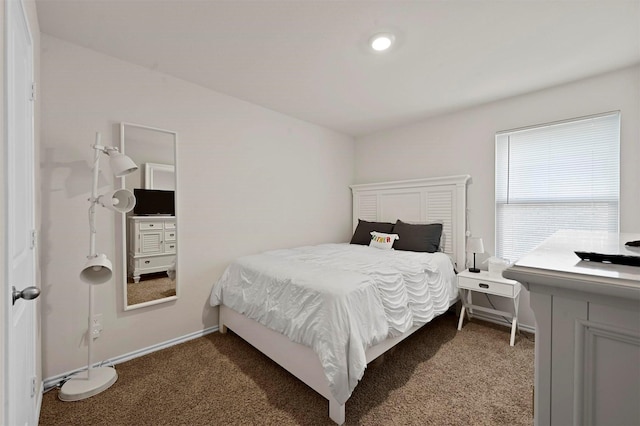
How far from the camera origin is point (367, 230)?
3715 mm

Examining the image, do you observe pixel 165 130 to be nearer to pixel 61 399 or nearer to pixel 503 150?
pixel 61 399

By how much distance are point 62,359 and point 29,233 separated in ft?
3.96

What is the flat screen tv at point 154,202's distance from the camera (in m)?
2.29

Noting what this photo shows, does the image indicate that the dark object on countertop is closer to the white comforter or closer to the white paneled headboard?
the white comforter

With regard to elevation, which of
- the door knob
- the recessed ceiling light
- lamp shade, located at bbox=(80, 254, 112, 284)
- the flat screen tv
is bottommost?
lamp shade, located at bbox=(80, 254, 112, 284)

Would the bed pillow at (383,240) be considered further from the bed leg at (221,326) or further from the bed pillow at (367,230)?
the bed leg at (221,326)

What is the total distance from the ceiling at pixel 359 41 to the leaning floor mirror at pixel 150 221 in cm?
66

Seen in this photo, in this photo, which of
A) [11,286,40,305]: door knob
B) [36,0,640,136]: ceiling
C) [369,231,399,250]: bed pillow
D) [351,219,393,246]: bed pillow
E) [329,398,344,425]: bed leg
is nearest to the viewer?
[11,286,40,305]: door knob

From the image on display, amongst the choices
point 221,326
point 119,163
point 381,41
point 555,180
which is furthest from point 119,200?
point 555,180

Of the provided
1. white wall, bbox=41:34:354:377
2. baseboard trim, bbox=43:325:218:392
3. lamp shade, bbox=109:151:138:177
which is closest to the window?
white wall, bbox=41:34:354:377

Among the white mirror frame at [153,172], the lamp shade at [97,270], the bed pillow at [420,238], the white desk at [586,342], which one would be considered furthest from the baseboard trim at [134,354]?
the white desk at [586,342]

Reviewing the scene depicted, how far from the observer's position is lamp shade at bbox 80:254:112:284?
1.78 metres

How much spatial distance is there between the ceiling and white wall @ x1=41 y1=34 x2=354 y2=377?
0.82ft

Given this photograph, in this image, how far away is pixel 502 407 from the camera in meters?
1.70
